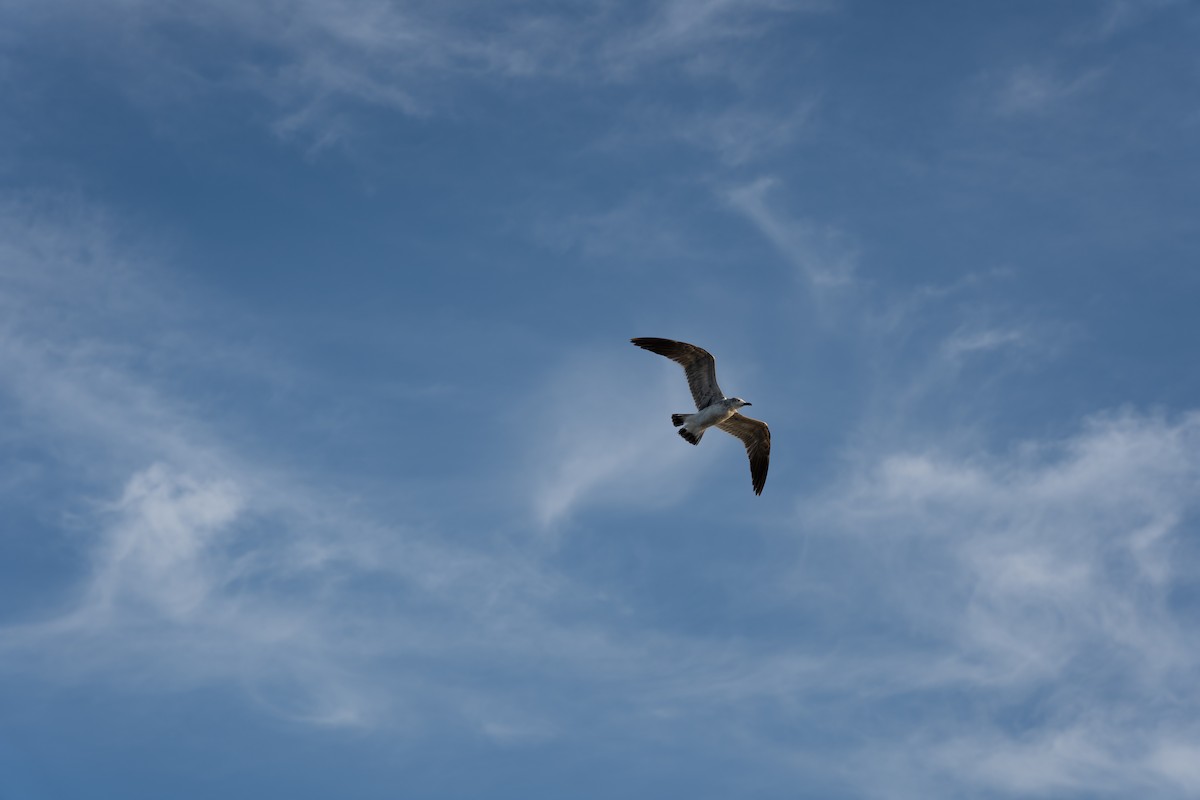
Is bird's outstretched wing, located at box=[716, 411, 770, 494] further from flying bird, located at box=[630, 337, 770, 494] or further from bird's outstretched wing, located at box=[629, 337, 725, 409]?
bird's outstretched wing, located at box=[629, 337, 725, 409]

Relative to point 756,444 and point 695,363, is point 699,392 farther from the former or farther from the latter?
point 756,444

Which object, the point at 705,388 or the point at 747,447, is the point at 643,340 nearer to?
the point at 705,388

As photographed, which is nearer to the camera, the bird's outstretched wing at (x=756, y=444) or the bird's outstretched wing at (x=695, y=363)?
the bird's outstretched wing at (x=695, y=363)

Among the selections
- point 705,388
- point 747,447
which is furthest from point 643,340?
point 747,447

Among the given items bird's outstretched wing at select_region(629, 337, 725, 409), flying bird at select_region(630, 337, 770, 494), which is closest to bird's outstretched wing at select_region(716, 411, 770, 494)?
flying bird at select_region(630, 337, 770, 494)

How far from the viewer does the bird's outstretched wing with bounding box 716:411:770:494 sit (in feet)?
204

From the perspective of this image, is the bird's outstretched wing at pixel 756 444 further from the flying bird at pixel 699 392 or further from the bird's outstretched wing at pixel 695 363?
the bird's outstretched wing at pixel 695 363

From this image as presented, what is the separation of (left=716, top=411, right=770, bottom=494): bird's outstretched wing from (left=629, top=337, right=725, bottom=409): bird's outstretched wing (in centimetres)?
289

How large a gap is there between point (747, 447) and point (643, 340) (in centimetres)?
818

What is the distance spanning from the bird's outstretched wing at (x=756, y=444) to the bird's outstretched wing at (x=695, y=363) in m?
2.89

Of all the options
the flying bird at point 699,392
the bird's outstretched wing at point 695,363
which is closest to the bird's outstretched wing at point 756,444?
the flying bird at point 699,392

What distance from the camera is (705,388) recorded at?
194 feet

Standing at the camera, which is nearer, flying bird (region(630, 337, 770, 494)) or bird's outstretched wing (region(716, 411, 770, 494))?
flying bird (region(630, 337, 770, 494))

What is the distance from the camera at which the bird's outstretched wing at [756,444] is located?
204ft
